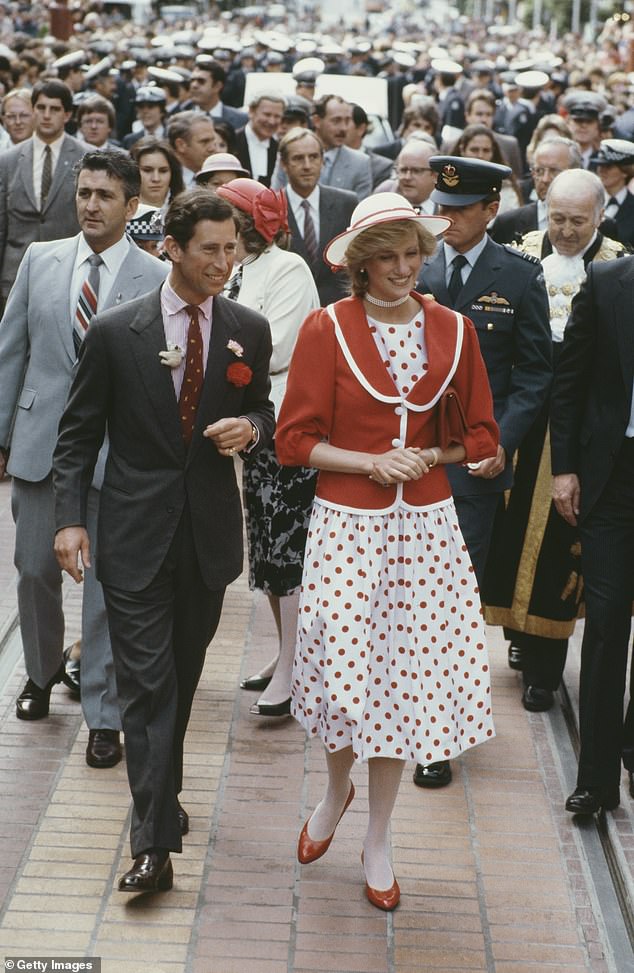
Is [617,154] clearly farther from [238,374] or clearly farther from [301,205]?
[238,374]

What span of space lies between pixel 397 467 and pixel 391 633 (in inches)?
20.9

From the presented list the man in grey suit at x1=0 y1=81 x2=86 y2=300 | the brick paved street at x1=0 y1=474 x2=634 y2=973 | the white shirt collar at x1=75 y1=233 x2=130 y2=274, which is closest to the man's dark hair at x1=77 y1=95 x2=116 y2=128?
the man in grey suit at x1=0 y1=81 x2=86 y2=300

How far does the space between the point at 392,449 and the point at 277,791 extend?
1.58 metres

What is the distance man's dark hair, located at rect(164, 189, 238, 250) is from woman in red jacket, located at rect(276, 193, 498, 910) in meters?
0.35

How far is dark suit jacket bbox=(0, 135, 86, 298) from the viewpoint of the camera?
959 cm

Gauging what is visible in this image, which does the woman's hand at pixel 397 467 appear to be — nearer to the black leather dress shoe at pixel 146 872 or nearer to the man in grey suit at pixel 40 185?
the black leather dress shoe at pixel 146 872

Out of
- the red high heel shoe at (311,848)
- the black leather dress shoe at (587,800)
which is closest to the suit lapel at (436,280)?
the black leather dress shoe at (587,800)

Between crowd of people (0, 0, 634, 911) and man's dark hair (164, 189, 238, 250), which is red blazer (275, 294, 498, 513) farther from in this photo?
man's dark hair (164, 189, 238, 250)

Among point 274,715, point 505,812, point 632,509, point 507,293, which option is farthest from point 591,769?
point 507,293

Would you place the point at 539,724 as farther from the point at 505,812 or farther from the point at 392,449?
the point at 392,449

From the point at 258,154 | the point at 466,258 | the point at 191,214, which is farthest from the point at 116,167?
the point at 258,154

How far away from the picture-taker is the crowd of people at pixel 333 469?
14.7 ft

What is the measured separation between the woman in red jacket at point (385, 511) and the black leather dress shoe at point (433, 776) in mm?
964

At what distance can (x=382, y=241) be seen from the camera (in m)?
4.38
